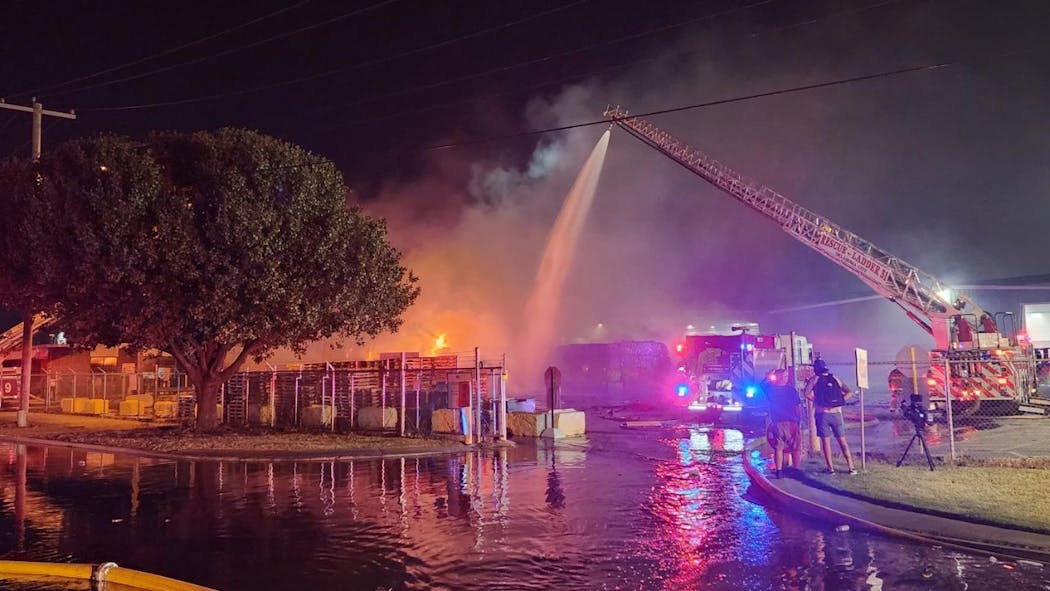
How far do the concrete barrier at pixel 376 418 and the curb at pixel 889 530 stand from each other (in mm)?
11676

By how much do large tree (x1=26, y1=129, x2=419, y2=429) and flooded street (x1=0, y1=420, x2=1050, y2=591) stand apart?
4.82 metres

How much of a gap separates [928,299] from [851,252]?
269 cm

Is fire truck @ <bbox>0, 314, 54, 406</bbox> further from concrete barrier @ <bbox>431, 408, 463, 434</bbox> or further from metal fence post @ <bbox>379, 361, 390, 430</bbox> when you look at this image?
concrete barrier @ <bbox>431, 408, 463, 434</bbox>

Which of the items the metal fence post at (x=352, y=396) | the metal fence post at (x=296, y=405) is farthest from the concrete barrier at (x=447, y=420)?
the metal fence post at (x=296, y=405)

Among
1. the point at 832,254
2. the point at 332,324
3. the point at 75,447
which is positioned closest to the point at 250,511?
the point at 332,324

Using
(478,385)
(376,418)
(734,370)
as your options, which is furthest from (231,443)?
(734,370)

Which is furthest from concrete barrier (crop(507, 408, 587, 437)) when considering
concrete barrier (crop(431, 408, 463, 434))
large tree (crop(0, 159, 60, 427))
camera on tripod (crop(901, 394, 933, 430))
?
large tree (crop(0, 159, 60, 427))

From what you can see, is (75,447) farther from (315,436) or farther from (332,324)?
(332,324)

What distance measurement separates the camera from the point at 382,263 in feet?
64.1

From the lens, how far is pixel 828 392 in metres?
10.9

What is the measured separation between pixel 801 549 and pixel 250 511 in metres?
6.92

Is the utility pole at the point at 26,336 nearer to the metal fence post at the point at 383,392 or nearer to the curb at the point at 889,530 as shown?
the metal fence post at the point at 383,392

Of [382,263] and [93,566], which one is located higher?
[382,263]

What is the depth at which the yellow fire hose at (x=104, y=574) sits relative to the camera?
553 cm
